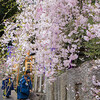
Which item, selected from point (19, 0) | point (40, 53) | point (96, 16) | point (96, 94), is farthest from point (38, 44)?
point (96, 94)

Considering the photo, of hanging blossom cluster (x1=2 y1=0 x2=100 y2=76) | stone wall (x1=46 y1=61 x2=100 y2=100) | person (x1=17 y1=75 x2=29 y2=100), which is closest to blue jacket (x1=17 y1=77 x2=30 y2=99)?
person (x1=17 y1=75 x2=29 y2=100)

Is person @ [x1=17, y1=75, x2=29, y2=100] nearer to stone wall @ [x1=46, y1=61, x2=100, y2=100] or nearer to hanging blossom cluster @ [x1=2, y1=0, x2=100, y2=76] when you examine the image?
hanging blossom cluster @ [x1=2, y1=0, x2=100, y2=76]

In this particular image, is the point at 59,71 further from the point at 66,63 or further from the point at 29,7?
the point at 29,7

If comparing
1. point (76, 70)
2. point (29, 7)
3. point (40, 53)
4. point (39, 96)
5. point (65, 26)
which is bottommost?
point (39, 96)

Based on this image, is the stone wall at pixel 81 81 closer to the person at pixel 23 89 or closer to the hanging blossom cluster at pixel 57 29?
the hanging blossom cluster at pixel 57 29

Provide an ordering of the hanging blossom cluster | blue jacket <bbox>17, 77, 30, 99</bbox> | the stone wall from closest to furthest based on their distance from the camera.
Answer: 1. the stone wall
2. the hanging blossom cluster
3. blue jacket <bbox>17, 77, 30, 99</bbox>

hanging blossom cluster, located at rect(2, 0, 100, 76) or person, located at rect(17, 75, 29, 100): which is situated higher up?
hanging blossom cluster, located at rect(2, 0, 100, 76)

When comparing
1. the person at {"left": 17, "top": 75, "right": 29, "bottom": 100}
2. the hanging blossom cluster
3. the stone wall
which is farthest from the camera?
the person at {"left": 17, "top": 75, "right": 29, "bottom": 100}

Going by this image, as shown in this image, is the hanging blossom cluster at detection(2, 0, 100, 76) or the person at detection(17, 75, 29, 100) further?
the person at detection(17, 75, 29, 100)

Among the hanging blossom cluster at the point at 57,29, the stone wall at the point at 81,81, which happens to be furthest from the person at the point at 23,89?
the stone wall at the point at 81,81

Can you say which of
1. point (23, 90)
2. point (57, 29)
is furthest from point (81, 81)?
point (23, 90)

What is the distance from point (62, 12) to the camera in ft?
17.9

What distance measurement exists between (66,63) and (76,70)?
133cm

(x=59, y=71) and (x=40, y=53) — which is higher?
(x=40, y=53)
